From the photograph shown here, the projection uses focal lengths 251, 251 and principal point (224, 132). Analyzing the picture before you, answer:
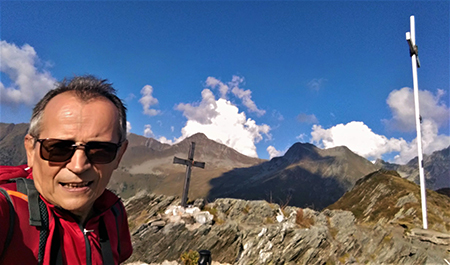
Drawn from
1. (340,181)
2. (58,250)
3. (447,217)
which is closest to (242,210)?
(447,217)

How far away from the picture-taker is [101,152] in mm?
1625

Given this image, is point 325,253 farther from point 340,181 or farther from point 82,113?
point 340,181

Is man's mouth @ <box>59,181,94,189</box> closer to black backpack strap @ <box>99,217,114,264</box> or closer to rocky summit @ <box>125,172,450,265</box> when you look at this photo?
black backpack strap @ <box>99,217,114,264</box>

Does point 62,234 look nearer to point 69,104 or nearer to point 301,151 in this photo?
point 69,104

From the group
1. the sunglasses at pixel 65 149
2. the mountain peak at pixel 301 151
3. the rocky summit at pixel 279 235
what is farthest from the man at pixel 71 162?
the mountain peak at pixel 301 151

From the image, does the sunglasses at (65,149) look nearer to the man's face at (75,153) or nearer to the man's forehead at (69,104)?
the man's face at (75,153)

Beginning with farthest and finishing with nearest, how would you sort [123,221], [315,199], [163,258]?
1. [315,199]
2. [163,258]
3. [123,221]

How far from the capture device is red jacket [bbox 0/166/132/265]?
4.03ft

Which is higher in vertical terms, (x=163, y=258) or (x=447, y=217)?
(x=447, y=217)

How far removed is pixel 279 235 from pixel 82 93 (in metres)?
11.6

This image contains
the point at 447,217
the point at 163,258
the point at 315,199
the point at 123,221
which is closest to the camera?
the point at 123,221

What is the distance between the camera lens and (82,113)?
154cm

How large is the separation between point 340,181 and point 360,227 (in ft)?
390

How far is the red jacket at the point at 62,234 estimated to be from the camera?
1.23 m
